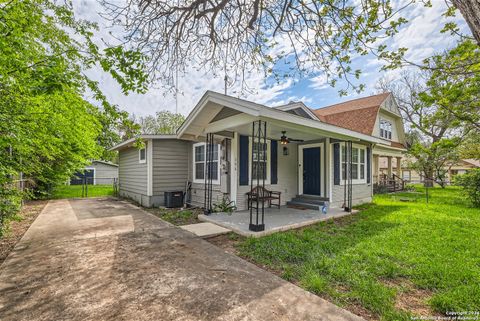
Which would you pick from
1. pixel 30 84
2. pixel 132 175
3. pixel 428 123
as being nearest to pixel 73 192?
pixel 132 175

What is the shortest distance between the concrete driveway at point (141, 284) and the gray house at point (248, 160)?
2.79 meters

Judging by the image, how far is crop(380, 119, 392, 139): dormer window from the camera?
15.1m

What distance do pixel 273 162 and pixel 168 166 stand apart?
412 centimetres

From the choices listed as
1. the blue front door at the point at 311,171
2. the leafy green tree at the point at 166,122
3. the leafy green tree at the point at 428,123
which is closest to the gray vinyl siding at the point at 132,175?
the blue front door at the point at 311,171

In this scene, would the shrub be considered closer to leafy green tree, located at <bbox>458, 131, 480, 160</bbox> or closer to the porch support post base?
leafy green tree, located at <bbox>458, 131, 480, 160</bbox>

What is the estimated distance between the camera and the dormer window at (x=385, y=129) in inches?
593

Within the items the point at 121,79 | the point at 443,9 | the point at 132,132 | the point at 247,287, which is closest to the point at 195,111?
the point at 132,132

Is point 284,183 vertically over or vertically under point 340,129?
under

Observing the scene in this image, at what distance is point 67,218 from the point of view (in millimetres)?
6605

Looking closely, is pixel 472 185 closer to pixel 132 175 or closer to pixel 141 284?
pixel 141 284

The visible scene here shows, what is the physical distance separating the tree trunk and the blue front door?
641 centimetres

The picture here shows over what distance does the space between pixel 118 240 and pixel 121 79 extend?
122 inches

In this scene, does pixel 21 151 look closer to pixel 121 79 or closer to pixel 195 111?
pixel 121 79

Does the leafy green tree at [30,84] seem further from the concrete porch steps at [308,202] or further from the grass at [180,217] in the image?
the concrete porch steps at [308,202]
